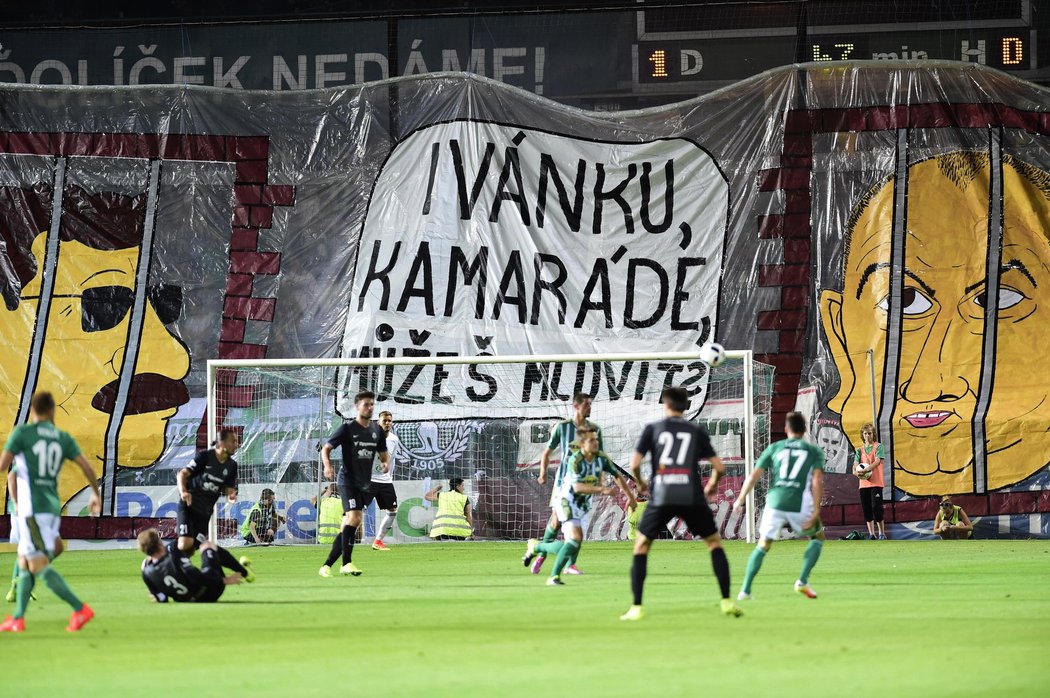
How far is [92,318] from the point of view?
25.2 metres

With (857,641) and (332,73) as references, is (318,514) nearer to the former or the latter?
(332,73)

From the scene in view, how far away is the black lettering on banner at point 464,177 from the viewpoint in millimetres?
25000

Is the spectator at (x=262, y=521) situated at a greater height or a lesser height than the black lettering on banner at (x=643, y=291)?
lesser

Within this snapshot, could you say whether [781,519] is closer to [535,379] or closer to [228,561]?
[228,561]

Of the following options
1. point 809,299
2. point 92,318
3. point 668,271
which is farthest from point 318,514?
point 809,299

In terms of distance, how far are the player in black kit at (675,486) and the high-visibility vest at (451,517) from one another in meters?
12.8

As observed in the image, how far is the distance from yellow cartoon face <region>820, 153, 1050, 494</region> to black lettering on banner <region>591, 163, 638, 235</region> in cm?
414

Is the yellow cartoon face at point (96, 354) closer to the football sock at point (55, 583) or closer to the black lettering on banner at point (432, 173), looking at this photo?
the black lettering on banner at point (432, 173)

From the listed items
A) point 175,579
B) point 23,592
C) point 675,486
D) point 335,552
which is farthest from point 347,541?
point 675,486

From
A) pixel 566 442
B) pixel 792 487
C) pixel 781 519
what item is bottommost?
pixel 781 519

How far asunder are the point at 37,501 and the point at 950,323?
1817cm

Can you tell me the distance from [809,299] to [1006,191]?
4173 mm

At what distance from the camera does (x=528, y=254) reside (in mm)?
24844

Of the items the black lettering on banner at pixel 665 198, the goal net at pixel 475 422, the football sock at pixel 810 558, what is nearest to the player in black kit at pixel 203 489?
the football sock at pixel 810 558
